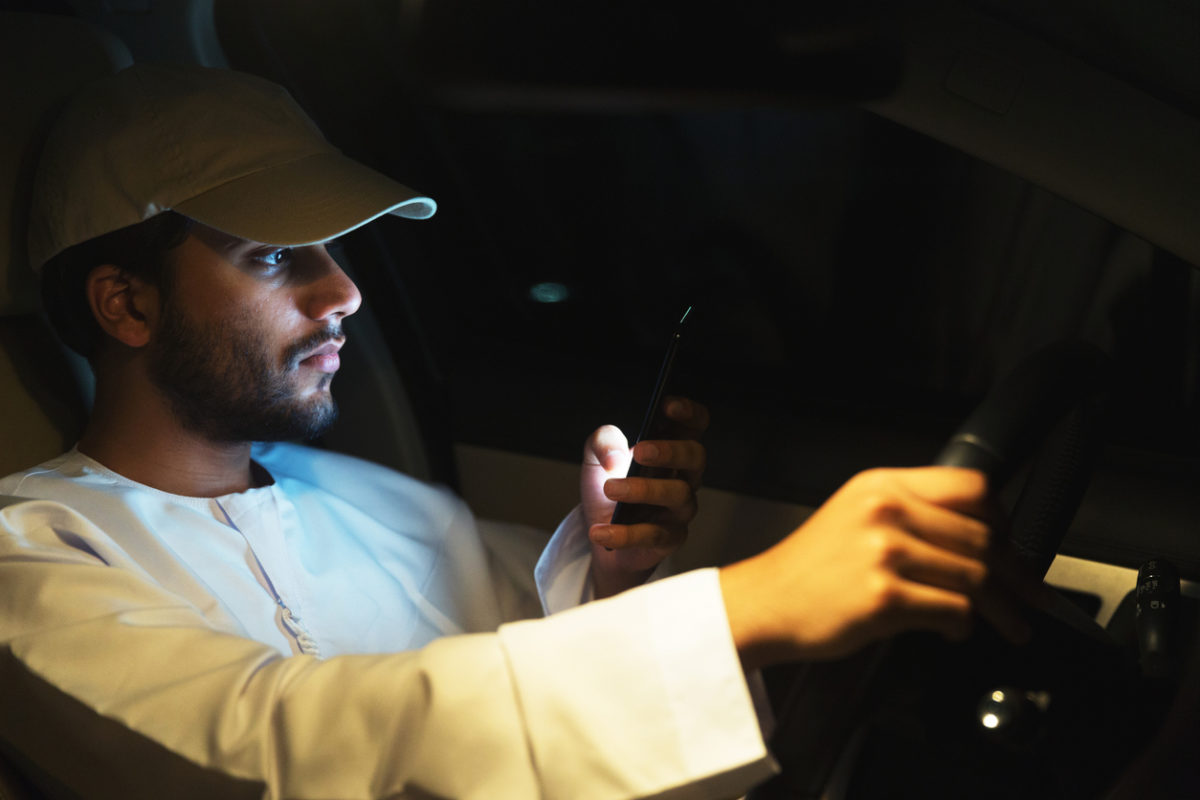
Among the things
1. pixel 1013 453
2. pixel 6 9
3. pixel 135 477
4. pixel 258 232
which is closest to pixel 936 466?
pixel 1013 453

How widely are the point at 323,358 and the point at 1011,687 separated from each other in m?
0.90

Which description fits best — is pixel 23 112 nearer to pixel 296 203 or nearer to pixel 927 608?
pixel 296 203

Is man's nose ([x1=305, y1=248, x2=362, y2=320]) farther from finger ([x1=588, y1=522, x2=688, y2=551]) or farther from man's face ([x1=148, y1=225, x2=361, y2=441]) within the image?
finger ([x1=588, y1=522, x2=688, y2=551])

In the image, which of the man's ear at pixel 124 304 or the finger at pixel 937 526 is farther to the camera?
the man's ear at pixel 124 304

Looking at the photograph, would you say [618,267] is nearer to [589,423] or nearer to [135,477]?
[589,423]

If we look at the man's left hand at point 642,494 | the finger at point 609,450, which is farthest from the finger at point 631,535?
the finger at point 609,450

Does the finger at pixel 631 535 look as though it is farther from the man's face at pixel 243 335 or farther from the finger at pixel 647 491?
the man's face at pixel 243 335

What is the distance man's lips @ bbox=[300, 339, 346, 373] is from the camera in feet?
3.94

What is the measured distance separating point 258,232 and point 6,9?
55cm

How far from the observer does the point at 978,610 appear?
0.59 m

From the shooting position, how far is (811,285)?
157cm

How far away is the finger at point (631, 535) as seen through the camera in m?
1.10

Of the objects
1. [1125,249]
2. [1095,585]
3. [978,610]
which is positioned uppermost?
[1125,249]

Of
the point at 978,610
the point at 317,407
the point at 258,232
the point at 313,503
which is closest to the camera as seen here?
the point at 978,610
